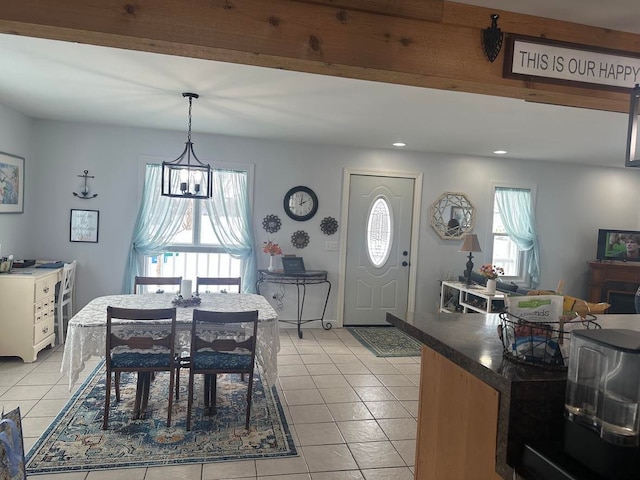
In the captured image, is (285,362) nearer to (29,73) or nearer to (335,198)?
(335,198)

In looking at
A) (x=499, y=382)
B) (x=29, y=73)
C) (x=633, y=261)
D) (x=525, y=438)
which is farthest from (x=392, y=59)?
(x=633, y=261)

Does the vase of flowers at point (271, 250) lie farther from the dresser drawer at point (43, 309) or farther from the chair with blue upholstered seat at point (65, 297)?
the dresser drawer at point (43, 309)

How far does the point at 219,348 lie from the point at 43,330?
2.50 meters

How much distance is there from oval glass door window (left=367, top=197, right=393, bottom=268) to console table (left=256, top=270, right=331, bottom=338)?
78cm

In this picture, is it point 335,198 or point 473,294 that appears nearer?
point 473,294

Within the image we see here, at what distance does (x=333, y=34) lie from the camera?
6.09 feet

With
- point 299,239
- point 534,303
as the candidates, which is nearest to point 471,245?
Result: point 299,239

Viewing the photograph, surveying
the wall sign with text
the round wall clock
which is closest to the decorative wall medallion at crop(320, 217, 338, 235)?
the round wall clock

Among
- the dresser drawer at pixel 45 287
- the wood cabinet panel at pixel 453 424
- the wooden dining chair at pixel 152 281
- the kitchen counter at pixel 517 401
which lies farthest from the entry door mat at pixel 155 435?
the kitchen counter at pixel 517 401

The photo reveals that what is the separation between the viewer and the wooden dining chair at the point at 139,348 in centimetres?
276

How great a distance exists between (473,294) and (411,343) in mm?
975

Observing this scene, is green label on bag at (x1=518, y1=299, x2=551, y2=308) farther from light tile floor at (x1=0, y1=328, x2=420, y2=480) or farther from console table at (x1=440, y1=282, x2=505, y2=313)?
console table at (x1=440, y1=282, x2=505, y2=313)

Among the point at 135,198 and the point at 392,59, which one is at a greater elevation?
the point at 392,59

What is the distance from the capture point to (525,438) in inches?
48.1
